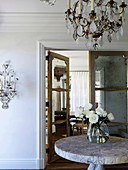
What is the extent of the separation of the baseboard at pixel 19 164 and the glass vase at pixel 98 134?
5.37 ft

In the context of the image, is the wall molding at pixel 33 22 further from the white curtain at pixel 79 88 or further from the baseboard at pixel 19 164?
the white curtain at pixel 79 88

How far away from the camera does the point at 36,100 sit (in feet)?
11.9

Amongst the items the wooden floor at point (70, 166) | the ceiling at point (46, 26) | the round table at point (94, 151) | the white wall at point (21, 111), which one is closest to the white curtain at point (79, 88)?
the wooden floor at point (70, 166)

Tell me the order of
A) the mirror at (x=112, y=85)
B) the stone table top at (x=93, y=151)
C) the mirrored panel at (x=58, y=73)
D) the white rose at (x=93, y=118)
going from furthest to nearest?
the mirrored panel at (x=58, y=73) → the mirror at (x=112, y=85) → the white rose at (x=93, y=118) → the stone table top at (x=93, y=151)

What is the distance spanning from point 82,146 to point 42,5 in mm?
2294

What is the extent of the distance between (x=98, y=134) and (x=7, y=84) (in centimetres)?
198

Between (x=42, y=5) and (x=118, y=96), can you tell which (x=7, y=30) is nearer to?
(x=42, y=5)

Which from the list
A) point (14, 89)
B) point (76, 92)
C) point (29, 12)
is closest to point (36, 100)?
point (14, 89)

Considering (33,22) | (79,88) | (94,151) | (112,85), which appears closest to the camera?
(94,151)

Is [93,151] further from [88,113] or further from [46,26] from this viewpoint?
[46,26]

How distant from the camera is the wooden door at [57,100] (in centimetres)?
388

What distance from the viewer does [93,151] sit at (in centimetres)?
192

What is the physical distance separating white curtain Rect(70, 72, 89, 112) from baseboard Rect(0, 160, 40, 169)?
253 inches

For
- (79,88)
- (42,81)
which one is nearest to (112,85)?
(42,81)
